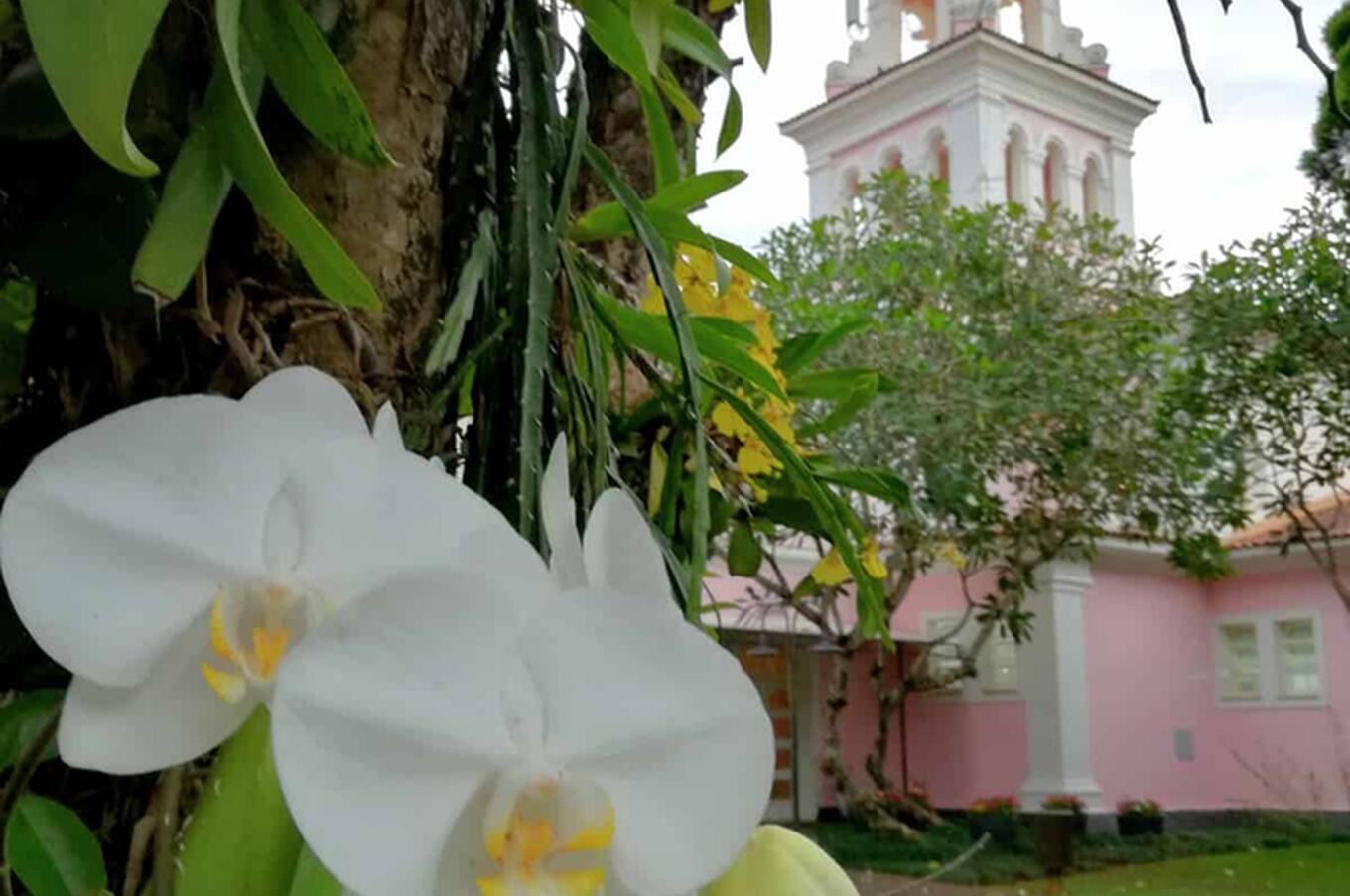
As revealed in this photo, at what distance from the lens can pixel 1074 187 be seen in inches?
380

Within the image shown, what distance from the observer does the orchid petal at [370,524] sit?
6.3 inches

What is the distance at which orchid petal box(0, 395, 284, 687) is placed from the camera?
0.51 ft

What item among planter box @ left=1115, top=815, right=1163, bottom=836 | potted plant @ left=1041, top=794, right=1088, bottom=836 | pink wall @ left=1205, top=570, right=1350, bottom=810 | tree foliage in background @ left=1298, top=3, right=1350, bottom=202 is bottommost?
planter box @ left=1115, top=815, right=1163, bottom=836

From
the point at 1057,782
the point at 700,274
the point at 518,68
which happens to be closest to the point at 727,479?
the point at 700,274

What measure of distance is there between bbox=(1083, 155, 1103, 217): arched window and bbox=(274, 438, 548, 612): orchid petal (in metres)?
10.1

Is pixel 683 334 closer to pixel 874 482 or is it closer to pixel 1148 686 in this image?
pixel 874 482

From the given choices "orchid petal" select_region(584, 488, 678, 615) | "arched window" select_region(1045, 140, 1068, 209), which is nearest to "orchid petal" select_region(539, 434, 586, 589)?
"orchid petal" select_region(584, 488, 678, 615)

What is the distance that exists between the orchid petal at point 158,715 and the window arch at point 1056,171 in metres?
9.88

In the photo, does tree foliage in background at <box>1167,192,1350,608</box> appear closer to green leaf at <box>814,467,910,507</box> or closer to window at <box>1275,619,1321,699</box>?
window at <box>1275,619,1321,699</box>

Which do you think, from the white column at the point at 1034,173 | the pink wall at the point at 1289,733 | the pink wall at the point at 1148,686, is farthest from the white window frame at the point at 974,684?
the white column at the point at 1034,173

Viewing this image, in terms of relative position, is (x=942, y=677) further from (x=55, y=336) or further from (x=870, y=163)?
(x=55, y=336)

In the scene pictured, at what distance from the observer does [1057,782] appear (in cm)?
738

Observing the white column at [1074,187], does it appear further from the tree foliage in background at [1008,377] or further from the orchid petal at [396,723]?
the orchid petal at [396,723]

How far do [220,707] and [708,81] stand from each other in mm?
684
